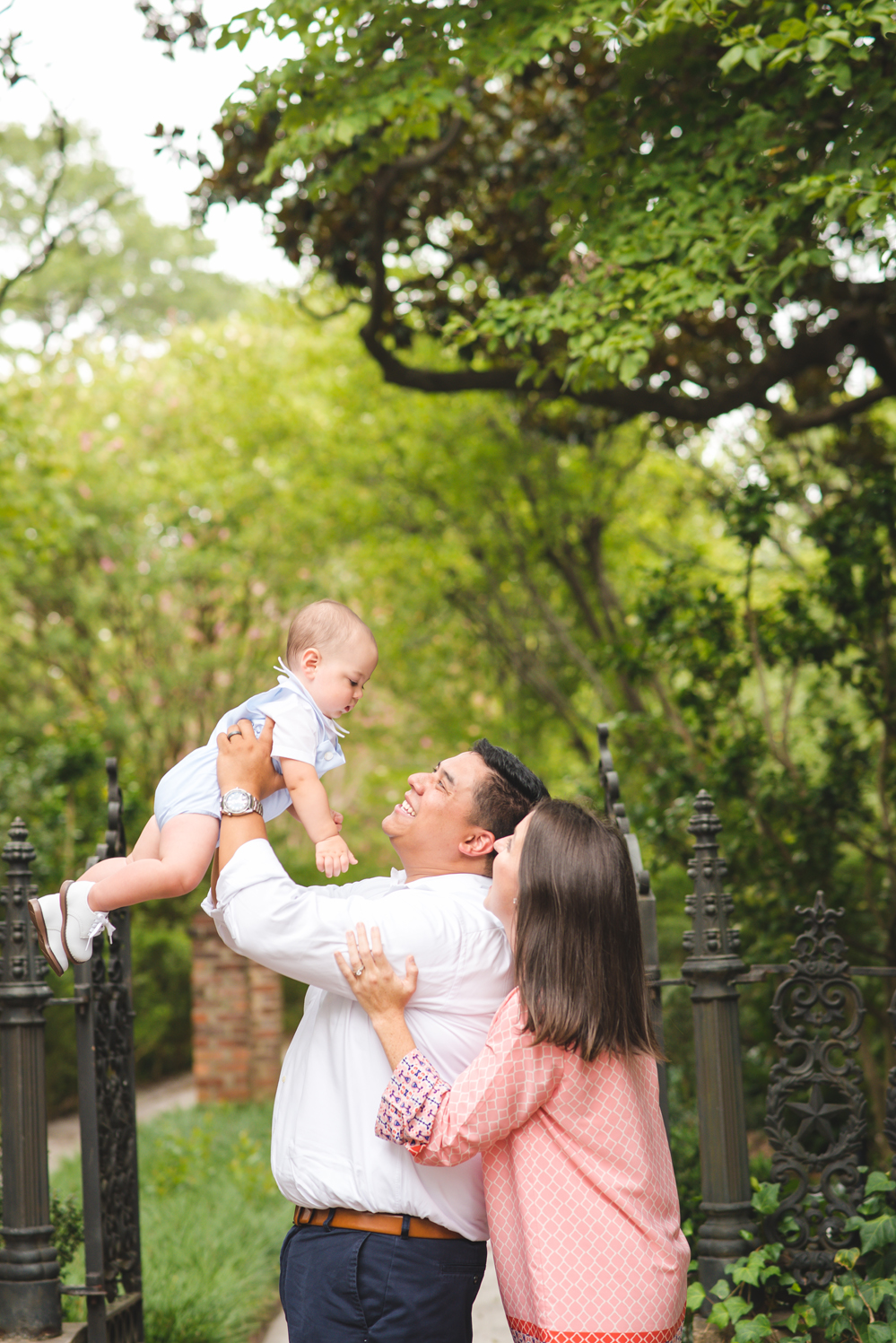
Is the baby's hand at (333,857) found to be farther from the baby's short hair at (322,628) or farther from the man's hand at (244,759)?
the baby's short hair at (322,628)

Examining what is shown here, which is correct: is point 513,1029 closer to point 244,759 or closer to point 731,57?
point 244,759

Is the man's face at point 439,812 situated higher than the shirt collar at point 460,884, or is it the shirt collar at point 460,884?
the man's face at point 439,812

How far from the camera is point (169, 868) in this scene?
8.57 ft

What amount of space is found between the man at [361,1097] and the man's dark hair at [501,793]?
0.15 metres

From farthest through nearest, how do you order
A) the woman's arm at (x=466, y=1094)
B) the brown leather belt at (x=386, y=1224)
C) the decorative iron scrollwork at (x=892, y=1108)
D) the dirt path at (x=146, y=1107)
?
the dirt path at (x=146, y=1107) < the decorative iron scrollwork at (x=892, y=1108) < the brown leather belt at (x=386, y=1224) < the woman's arm at (x=466, y=1094)

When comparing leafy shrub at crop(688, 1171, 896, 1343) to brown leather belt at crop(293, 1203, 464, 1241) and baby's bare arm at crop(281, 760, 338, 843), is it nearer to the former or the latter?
brown leather belt at crop(293, 1203, 464, 1241)

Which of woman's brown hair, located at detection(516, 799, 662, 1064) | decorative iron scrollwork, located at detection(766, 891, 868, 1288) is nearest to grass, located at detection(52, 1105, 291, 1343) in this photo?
decorative iron scrollwork, located at detection(766, 891, 868, 1288)

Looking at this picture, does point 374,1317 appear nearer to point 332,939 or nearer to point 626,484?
point 332,939

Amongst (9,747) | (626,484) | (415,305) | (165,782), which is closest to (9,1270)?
(165,782)

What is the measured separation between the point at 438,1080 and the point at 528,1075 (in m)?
0.17

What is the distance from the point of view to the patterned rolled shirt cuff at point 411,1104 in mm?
1972

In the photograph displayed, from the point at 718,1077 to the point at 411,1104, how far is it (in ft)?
5.52

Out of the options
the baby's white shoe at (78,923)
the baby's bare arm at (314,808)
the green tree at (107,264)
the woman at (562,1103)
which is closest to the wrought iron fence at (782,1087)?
the baby's bare arm at (314,808)

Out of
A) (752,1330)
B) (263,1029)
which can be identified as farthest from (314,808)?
(263,1029)
